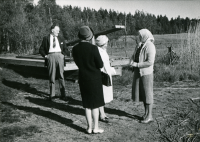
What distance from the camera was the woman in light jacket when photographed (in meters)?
3.94

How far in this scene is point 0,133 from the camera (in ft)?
12.4

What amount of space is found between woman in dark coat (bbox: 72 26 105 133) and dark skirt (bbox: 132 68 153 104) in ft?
2.97

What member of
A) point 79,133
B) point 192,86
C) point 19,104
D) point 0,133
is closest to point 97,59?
point 79,133

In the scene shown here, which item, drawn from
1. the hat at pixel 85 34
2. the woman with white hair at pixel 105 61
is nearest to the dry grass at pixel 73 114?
the woman with white hair at pixel 105 61

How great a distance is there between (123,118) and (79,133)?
1082 millimetres

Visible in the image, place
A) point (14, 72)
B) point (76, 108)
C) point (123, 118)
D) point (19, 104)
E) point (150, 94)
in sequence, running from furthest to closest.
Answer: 1. point (14, 72)
2. point (19, 104)
3. point (76, 108)
4. point (123, 118)
5. point (150, 94)

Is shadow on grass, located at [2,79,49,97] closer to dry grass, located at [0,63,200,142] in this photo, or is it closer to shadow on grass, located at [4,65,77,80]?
dry grass, located at [0,63,200,142]

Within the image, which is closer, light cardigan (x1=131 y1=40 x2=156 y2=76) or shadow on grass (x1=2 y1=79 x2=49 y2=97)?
light cardigan (x1=131 y1=40 x2=156 y2=76)

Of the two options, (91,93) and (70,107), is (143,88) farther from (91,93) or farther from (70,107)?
(70,107)

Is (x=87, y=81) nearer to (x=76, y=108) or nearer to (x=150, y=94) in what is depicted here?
(x=150, y=94)

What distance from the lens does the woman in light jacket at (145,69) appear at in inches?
155

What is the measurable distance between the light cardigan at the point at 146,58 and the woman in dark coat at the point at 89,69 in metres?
→ 0.91

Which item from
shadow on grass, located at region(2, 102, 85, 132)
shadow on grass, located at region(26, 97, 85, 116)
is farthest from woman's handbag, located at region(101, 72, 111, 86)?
shadow on grass, located at region(26, 97, 85, 116)

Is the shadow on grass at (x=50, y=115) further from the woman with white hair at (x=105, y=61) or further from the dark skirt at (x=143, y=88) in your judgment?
the dark skirt at (x=143, y=88)
